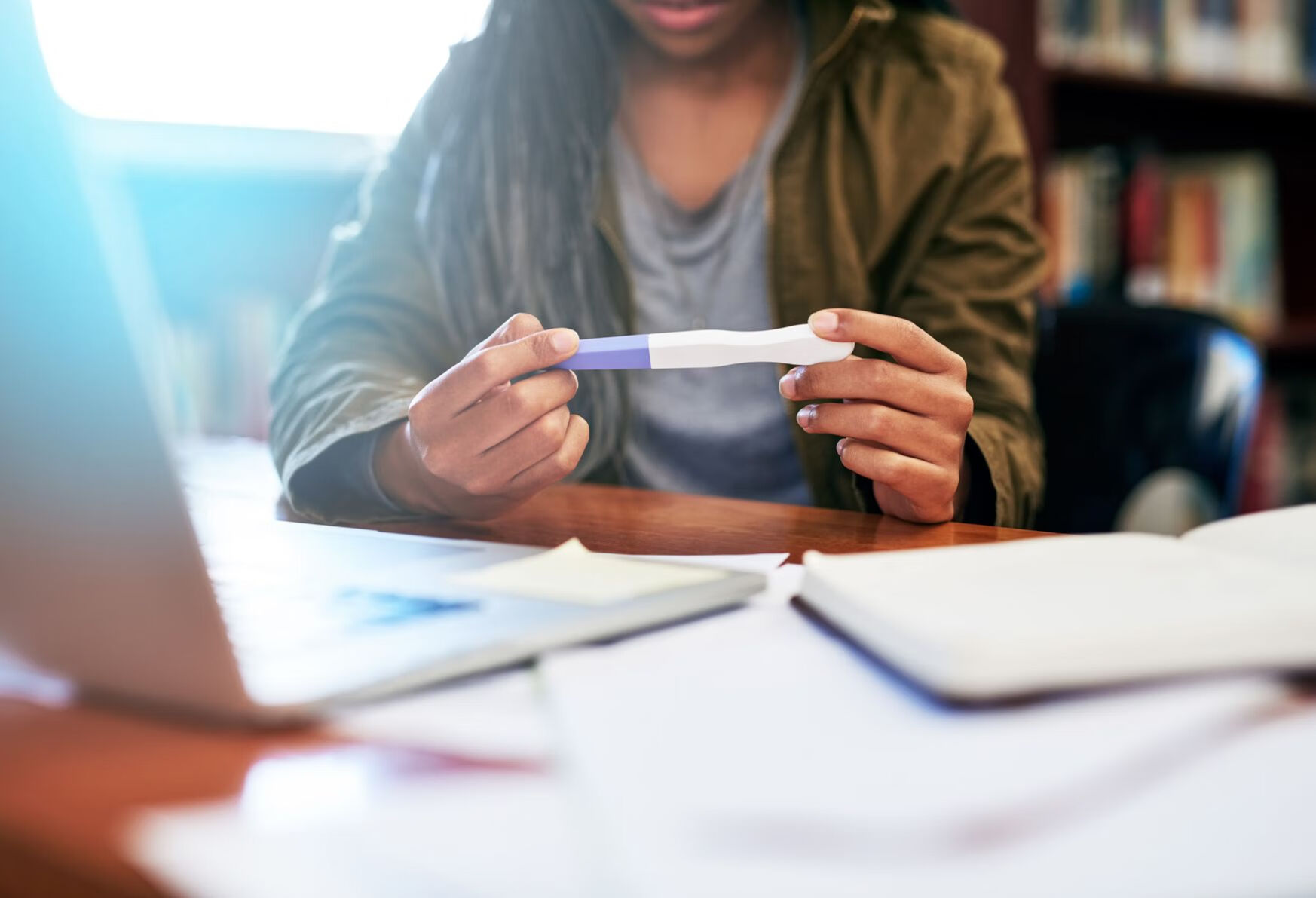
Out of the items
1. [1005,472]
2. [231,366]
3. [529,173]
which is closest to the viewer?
A: [1005,472]

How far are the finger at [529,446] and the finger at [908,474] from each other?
0.17 meters

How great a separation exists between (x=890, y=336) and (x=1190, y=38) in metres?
1.41

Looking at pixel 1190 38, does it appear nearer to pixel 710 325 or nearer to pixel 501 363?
pixel 710 325

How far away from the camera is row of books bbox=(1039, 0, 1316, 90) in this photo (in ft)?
4.95

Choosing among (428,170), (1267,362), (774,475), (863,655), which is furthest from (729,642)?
(1267,362)

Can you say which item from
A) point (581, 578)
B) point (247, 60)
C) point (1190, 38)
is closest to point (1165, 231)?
point (1190, 38)

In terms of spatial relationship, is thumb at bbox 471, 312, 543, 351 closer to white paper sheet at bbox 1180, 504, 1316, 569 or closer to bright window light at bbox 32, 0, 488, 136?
white paper sheet at bbox 1180, 504, 1316, 569

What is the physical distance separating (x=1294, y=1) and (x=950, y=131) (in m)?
1.20

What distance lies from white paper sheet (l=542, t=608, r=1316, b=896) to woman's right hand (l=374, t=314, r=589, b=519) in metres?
0.28

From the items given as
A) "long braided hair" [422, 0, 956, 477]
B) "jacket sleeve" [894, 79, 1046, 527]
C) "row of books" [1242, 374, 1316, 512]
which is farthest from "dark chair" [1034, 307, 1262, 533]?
"row of books" [1242, 374, 1316, 512]

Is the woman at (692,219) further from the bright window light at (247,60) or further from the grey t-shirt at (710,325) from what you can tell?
the bright window light at (247,60)

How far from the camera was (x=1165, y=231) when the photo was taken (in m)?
1.67

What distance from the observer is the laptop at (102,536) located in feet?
0.81

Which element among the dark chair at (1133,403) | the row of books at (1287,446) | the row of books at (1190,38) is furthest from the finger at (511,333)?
the row of books at (1287,446)
